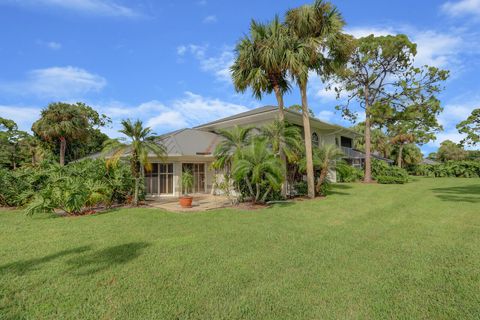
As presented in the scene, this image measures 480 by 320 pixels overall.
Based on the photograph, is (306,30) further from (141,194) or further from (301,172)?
(141,194)

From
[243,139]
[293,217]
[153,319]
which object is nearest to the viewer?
[153,319]

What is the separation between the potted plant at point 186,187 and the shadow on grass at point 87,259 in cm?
626

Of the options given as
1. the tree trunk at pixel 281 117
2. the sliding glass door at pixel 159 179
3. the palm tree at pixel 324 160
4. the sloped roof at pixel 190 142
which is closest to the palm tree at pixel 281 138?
the tree trunk at pixel 281 117

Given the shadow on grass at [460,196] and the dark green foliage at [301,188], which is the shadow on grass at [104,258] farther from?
the shadow on grass at [460,196]

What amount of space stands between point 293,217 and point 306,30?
34.2ft

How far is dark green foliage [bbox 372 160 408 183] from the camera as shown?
25.5 metres

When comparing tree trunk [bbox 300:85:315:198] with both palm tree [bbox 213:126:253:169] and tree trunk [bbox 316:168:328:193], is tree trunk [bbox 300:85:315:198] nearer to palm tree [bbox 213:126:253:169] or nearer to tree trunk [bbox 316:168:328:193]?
tree trunk [bbox 316:168:328:193]

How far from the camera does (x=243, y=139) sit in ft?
44.6

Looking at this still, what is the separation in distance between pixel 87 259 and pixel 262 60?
11.8 m

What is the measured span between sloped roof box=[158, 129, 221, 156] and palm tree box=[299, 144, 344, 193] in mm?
7220

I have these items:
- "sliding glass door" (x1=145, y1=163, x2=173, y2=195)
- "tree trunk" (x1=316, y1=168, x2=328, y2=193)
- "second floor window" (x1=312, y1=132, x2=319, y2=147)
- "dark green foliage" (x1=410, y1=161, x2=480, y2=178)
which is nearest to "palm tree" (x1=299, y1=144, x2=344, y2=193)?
"tree trunk" (x1=316, y1=168, x2=328, y2=193)

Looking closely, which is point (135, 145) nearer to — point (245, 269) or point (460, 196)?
point (245, 269)

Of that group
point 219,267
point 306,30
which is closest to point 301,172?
point 306,30

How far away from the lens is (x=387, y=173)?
1085 inches
